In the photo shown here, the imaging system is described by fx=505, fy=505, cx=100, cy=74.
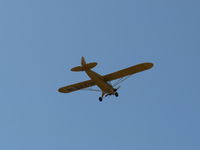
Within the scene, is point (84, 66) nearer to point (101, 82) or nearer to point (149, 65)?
point (101, 82)

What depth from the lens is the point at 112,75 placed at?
54656 mm

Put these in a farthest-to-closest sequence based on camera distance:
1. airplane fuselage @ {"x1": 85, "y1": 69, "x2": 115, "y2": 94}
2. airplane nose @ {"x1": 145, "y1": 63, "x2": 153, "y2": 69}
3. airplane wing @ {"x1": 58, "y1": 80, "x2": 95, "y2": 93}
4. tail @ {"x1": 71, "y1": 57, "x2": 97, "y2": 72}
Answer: airplane wing @ {"x1": 58, "y1": 80, "x2": 95, "y2": 93} < airplane fuselage @ {"x1": 85, "y1": 69, "x2": 115, "y2": 94} < tail @ {"x1": 71, "y1": 57, "x2": 97, "y2": 72} < airplane nose @ {"x1": 145, "y1": 63, "x2": 153, "y2": 69}

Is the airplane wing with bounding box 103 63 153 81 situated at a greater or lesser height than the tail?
lesser

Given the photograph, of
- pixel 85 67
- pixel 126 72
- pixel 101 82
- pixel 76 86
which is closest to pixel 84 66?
pixel 85 67

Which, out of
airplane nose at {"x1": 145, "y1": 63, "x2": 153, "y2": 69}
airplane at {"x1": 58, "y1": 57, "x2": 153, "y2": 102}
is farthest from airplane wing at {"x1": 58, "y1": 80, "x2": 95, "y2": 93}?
airplane nose at {"x1": 145, "y1": 63, "x2": 153, "y2": 69}

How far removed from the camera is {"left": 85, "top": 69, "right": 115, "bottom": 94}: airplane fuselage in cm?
5406

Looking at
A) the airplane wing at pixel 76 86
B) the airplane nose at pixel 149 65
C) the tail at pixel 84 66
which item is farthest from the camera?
the airplane wing at pixel 76 86

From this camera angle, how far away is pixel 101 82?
54.3m

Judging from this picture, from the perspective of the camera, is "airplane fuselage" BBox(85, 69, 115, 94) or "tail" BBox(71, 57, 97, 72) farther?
"airplane fuselage" BBox(85, 69, 115, 94)

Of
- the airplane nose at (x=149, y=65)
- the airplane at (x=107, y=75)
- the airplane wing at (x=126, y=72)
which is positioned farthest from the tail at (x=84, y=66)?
the airplane nose at (x=149, y=65)

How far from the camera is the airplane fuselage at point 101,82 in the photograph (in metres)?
54.1

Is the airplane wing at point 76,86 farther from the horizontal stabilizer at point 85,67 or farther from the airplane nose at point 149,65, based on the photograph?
the airplane nose at point 149,65

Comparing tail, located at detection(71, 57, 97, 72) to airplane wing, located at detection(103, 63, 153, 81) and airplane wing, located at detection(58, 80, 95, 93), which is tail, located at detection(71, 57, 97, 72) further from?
airplane wing, located at detection(58, 80, 95, 93)

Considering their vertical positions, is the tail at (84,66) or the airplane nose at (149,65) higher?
the tail at (84,66)
